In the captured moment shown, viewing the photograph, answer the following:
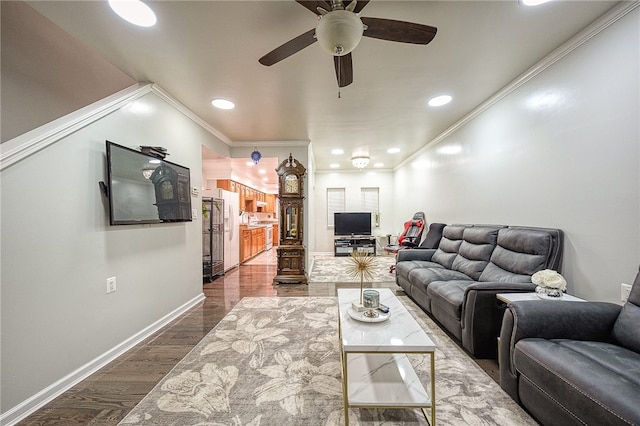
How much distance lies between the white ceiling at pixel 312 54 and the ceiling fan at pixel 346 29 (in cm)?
25

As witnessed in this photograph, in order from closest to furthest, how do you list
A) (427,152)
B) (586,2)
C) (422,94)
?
(586,2)
(422,94)
(427,152)

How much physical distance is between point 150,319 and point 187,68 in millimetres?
2501

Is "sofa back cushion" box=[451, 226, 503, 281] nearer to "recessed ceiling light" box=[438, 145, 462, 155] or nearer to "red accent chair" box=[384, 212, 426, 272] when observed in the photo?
Answer: "recessed ceiling light" box=[438, 145, 462, 155]

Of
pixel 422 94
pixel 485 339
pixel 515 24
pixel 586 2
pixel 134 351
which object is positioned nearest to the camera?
pixel 586 2

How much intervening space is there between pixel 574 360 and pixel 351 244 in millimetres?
5833

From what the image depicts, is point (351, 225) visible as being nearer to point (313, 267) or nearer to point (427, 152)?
point (313, 267)

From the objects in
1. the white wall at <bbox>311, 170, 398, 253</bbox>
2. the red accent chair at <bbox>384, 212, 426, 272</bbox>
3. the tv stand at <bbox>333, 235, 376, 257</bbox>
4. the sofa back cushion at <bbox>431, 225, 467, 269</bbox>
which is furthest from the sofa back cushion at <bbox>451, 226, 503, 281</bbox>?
the white wall at <bbox>311, 170, 398, 253</bbox>

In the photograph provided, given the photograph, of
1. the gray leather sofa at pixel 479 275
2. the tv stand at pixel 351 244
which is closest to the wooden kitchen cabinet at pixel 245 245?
the tv stand at pixel 351 244

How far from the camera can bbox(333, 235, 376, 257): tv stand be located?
23.0 feet

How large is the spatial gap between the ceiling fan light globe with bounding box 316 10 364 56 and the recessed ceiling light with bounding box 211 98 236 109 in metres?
1.92

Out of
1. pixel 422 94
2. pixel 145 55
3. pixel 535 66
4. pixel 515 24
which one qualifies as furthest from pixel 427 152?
pixel 145 55

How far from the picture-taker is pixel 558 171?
83.2 inches

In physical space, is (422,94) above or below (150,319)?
above

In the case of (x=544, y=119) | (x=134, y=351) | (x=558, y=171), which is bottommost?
(x=134, y=351)
